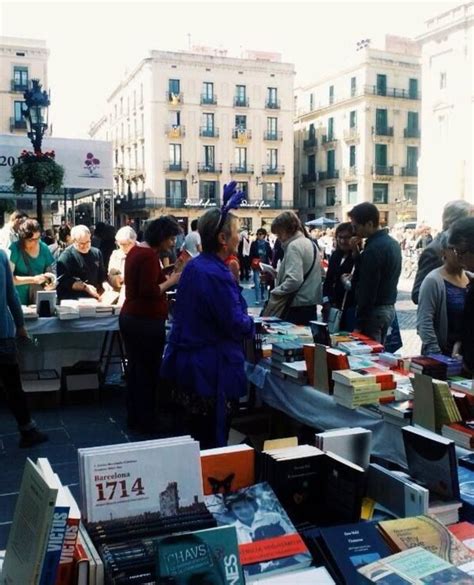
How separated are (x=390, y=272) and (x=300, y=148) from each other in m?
45.0

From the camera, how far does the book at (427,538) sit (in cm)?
142

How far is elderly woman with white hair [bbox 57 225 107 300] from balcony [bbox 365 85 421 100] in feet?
Result: 125

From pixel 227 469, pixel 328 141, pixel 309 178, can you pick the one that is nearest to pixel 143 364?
pixel 227 469

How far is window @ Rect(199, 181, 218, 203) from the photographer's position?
4069 centimetres

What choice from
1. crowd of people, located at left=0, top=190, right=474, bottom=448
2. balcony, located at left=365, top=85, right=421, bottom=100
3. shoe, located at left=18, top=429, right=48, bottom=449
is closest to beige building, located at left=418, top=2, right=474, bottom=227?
balcony, located at left=365, top=85, right=421, bottom=100

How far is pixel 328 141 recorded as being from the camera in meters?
43.6

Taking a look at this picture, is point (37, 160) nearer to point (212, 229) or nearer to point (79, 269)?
point (79, 269)

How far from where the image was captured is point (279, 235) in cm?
420

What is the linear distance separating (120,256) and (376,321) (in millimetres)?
2820

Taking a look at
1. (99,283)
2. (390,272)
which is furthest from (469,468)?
(99,283)

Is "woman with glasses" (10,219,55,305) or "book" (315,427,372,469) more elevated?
"woman with glasses" (10,219,55,305)

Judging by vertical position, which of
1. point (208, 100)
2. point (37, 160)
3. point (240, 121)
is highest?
point (208, 100)

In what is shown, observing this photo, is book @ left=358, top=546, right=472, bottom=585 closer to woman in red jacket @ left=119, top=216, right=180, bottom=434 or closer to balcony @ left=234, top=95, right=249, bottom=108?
woman in red jacket @ left=119, top=216, right=180, bottom=434

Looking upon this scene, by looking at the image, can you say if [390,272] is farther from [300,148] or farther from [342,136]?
[300,148]
